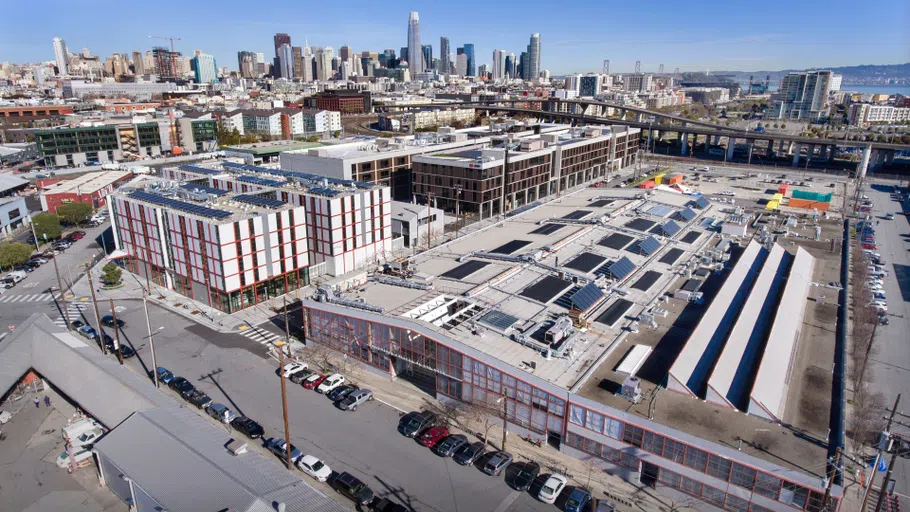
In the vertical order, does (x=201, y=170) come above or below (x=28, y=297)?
above

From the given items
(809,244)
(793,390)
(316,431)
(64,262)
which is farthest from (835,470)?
(64,262)

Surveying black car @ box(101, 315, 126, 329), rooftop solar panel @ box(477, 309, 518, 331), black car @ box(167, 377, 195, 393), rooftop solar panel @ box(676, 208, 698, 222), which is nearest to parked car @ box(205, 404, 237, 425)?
black car @ box(167, 377, 195, 393)

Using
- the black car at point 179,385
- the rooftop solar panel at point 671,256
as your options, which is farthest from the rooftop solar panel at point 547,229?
the black car at point 179,385

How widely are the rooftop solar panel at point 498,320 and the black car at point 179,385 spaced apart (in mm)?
20008

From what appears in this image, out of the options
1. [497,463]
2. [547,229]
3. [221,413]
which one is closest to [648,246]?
[547,229]

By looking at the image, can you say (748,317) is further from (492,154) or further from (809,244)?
(492,154)

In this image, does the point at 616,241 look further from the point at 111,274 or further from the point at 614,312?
the point at 111,274

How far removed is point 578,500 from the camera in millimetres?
25797

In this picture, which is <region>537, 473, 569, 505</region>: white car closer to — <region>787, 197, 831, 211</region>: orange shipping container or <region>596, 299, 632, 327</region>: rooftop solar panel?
<region>596, 299, 632, 327</region>: rooftop solar panel

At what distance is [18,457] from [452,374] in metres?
24.5

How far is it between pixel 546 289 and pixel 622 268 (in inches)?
328

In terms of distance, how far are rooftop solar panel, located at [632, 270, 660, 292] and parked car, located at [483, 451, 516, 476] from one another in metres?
19.8

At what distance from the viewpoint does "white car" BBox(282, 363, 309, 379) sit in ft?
124

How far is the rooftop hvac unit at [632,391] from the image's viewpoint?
92.5ft
